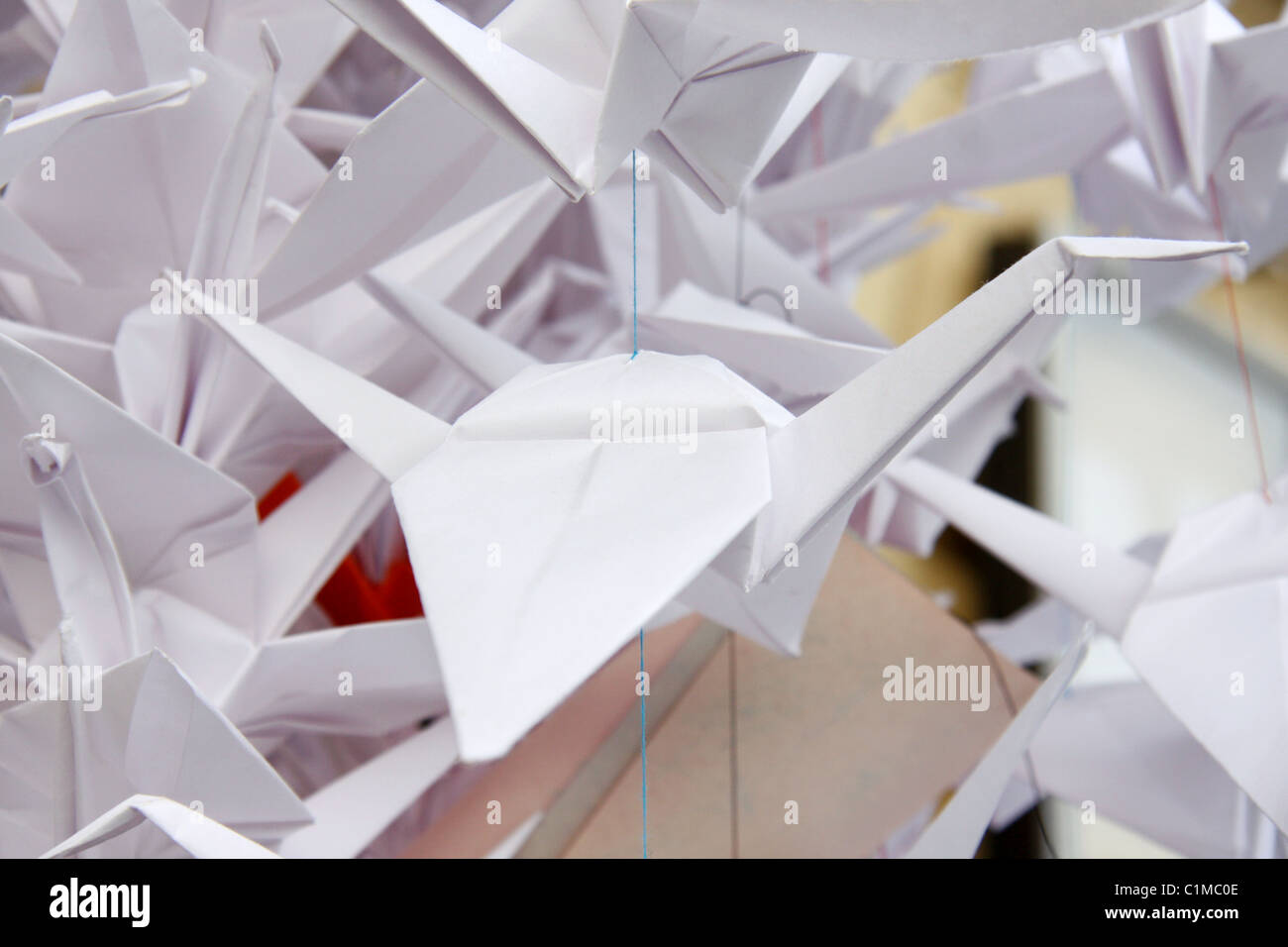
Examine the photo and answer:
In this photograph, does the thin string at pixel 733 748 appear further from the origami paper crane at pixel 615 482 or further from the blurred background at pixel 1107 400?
the blurred background at pixel 1107 400

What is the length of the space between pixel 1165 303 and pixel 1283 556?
33 cm

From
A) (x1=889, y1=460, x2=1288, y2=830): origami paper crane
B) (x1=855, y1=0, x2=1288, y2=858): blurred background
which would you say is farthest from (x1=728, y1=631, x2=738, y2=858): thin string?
(x1=855, y1=0, x2=1288, y2=858): blurred background

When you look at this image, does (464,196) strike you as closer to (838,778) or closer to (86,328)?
(86,328)

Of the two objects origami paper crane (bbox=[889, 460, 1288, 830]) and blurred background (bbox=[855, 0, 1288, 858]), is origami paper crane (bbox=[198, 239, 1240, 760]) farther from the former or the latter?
blurred background (bbox=[855, 0, 1288, 858])

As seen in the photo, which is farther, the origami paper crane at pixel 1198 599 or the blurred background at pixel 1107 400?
the blurred background at pixel 1107 400

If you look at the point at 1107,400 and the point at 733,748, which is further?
the point at 1107,400

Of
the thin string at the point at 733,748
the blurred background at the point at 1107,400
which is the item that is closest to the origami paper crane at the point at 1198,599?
the thin string at the point at 733,748

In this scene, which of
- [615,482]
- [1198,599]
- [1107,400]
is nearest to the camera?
[615,482]

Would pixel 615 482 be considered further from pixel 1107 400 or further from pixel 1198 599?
pixel 1107 400

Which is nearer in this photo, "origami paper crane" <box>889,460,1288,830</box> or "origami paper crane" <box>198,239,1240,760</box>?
"origami paper crane" <box>198,239,1240,760</box>

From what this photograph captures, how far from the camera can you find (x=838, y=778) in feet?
1.90

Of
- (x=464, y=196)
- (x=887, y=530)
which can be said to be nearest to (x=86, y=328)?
(x=464, y=196)

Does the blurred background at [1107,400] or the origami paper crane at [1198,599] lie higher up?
the blurred background at [1107,400]

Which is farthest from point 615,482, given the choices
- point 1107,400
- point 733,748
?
point 1107,400
